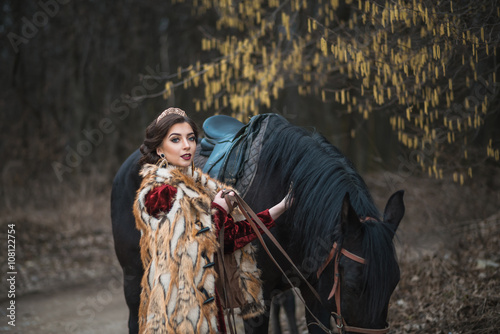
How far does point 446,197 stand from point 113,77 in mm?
13087

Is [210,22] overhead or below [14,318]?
overhead

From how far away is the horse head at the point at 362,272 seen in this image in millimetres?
2434

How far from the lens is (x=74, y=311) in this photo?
7.17 meters

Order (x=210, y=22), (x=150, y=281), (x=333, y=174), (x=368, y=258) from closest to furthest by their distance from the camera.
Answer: (x=368, y=258) → (x=150, y=281) → (x=333, y=174) → (x=210, y=22)

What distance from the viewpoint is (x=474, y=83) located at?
4.73 metres

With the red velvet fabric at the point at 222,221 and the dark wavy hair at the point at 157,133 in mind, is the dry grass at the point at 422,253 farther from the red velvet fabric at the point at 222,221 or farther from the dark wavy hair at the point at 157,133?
the dark wavy hair at the point at 157,133

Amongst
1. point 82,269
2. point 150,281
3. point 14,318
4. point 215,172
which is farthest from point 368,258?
point 82,269

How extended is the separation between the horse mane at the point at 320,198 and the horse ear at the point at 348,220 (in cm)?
4

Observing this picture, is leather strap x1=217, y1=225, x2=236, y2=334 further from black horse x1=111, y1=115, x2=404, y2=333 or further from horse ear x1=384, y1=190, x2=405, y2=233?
horse ear x1=384, y1=190, x2=405, y2=233

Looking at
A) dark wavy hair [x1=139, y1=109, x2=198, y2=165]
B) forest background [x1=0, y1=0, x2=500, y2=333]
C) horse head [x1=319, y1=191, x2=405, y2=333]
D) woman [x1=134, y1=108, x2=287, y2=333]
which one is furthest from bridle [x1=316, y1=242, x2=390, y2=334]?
forest background [x1=0, y1=0, x2=500, y2=333]

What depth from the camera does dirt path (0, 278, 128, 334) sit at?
6.42 metres

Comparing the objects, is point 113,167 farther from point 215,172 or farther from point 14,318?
point 215,172

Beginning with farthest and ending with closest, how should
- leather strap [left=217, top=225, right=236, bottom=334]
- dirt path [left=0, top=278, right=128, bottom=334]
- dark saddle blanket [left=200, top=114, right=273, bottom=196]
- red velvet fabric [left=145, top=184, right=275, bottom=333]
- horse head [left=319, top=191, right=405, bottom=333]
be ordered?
dirt path [left=0, top=278, right=128, bottom=334] < dark saddle blanket [left=200, top=114, right=273, bottom=196] < leather strap [left=217, top=225, right=236, bottom=334] < red velvet fabric [left=145, top=184, right=275, bottom=333] < horse head [left=319, top=191, right=405, bottom=333]

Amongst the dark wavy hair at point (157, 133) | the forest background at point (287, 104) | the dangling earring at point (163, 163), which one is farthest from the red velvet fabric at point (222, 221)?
the forest background at point (287, 104)
